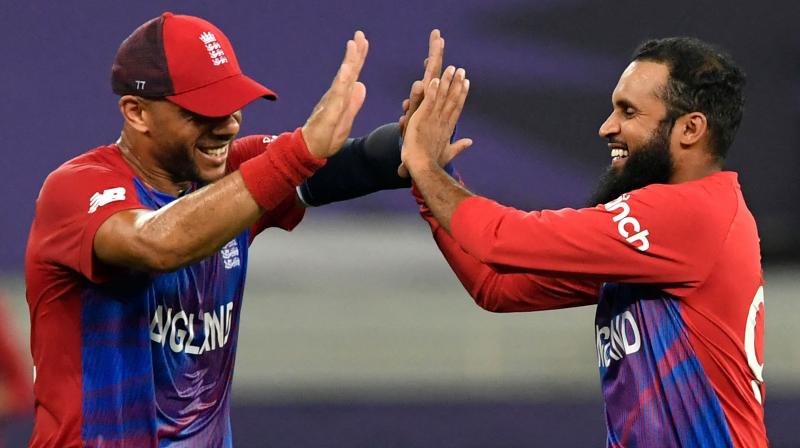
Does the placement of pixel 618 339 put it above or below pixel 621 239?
below

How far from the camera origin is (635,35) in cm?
710

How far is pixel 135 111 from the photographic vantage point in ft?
11.3

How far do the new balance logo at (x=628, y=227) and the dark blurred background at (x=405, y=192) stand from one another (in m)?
3.48

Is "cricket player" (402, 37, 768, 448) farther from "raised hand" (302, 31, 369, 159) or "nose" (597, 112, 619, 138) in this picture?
"raised hand" (302, 31, 369, 159)

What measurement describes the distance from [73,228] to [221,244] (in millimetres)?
401

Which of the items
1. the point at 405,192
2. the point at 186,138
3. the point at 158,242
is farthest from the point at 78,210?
the point at 405,192

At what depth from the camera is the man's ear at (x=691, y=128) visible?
11.5 feet

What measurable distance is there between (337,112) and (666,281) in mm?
1011

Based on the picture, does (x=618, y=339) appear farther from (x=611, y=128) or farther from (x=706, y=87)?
(x=706, y=87)

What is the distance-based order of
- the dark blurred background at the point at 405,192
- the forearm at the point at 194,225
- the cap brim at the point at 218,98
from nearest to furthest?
the forearm at the point at 194,225 < the cap brim at the point at 218,98 < the dark blurred background at the point at 405,192

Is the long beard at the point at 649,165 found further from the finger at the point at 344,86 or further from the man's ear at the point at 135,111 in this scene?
the man's ear at the point at 135,111

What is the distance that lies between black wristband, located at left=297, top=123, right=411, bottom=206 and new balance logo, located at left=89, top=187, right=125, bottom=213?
856mm

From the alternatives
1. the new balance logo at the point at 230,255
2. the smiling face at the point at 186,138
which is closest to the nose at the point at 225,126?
the smiling face at the point at 186,138

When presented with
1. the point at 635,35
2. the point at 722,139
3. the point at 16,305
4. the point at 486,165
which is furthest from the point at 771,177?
the point at 16,305
